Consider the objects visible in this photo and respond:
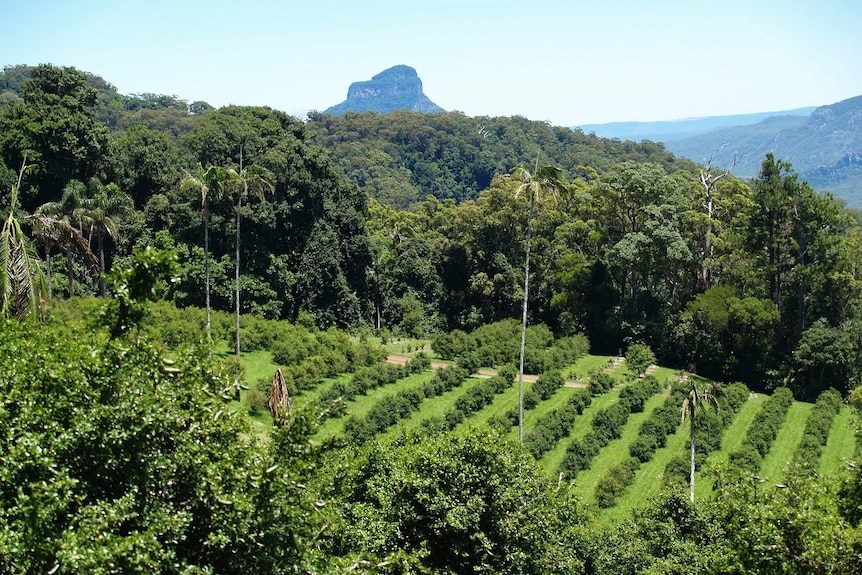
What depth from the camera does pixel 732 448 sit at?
25031 millimetres

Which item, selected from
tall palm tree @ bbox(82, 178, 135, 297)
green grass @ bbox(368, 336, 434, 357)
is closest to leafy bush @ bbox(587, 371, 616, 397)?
green grass @ bbox(368, 336, 434, 357)

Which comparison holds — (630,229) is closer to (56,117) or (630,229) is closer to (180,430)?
(56,117)

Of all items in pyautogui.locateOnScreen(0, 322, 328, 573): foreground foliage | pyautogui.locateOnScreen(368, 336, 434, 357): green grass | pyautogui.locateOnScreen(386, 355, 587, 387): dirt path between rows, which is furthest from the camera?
pyautogui.locateOnScreen(368, 336, 434, 357): green grass

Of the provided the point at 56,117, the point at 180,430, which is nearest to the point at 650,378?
the point at 180,430

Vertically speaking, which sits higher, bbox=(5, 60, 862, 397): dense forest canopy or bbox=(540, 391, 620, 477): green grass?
bbox=(5, 60, 862, 397): dense forest canopy

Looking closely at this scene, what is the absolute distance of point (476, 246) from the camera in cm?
4400

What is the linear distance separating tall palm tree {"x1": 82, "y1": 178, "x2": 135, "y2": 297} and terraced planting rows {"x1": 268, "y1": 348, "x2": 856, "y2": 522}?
1201 centimetres

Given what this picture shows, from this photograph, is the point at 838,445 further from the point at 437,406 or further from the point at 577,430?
the point at 437,406

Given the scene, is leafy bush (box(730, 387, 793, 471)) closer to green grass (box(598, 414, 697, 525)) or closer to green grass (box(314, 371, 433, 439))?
green grass (box(598, 414, 697, 525))

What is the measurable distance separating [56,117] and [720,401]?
32419 millimetres

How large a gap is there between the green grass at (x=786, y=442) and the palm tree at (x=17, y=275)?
19440 millimetres

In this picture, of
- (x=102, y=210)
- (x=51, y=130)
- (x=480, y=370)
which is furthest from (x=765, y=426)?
(x=51, y=130)

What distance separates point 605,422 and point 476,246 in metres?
19.7

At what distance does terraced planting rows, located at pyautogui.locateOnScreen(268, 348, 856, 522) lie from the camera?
2216 centimetres
